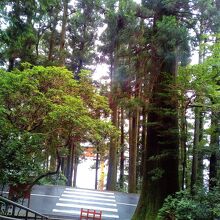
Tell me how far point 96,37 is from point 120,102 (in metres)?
11.1

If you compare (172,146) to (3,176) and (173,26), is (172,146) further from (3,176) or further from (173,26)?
(3,176)

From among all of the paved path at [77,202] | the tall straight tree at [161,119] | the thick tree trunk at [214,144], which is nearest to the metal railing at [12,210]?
the paved path at [77,202]

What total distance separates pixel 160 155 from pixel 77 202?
4.99m

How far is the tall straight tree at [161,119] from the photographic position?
26.0 ft

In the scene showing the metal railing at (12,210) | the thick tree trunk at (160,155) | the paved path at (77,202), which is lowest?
the paved path at (77,202)

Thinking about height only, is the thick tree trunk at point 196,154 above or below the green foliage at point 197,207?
above

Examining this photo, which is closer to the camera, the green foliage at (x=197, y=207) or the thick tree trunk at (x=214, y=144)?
the green foliage at (x=197, y=207)

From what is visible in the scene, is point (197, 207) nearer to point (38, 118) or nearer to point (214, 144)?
point (214, 144)

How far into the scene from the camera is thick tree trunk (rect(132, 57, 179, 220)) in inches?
324

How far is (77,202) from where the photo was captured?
11625 mm

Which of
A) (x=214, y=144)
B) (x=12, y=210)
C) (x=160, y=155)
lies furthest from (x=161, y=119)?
(x=12, y=210)

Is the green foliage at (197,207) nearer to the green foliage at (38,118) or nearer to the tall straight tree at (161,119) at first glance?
the tall straight tree at (161,119)

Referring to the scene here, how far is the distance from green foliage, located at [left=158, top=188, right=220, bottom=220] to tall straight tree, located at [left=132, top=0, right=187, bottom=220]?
4.16ft

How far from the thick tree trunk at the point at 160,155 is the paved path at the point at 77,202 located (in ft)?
8.19
